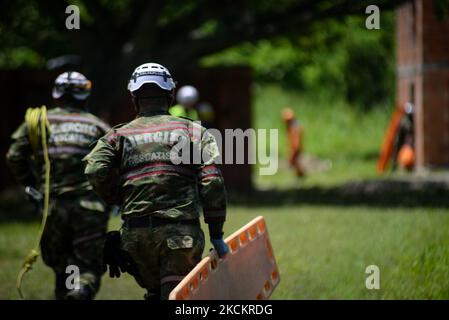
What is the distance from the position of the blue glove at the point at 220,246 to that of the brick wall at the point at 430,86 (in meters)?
16.3

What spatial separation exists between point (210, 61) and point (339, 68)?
18.8 ft

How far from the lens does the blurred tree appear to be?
1861 centimetres

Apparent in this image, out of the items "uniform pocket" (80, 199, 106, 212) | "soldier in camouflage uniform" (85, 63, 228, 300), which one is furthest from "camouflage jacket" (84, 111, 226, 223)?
"uniform pocket" (80, 199, 106, 212)

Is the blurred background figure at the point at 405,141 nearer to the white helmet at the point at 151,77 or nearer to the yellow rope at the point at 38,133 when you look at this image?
the yellow rope at the point at 38,133

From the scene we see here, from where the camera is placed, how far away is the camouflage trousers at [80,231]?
8.40 meters

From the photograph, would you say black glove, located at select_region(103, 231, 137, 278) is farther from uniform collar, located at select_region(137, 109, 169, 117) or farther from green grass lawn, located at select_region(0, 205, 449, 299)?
green grass lawn, located at select_region(0, 205, 449, 299)

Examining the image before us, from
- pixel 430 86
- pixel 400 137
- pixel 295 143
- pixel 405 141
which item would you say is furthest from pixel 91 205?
pixel 405 141

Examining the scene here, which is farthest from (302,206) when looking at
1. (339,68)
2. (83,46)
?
(339,68)

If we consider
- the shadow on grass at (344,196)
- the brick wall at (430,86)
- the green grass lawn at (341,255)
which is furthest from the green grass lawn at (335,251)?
the brick wall at (430,86)

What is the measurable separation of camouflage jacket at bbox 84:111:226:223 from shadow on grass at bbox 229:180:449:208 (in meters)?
9.35

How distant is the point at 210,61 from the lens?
131 feet

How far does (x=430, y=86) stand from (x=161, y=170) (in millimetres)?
16959

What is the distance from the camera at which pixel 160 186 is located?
6.44 metres
